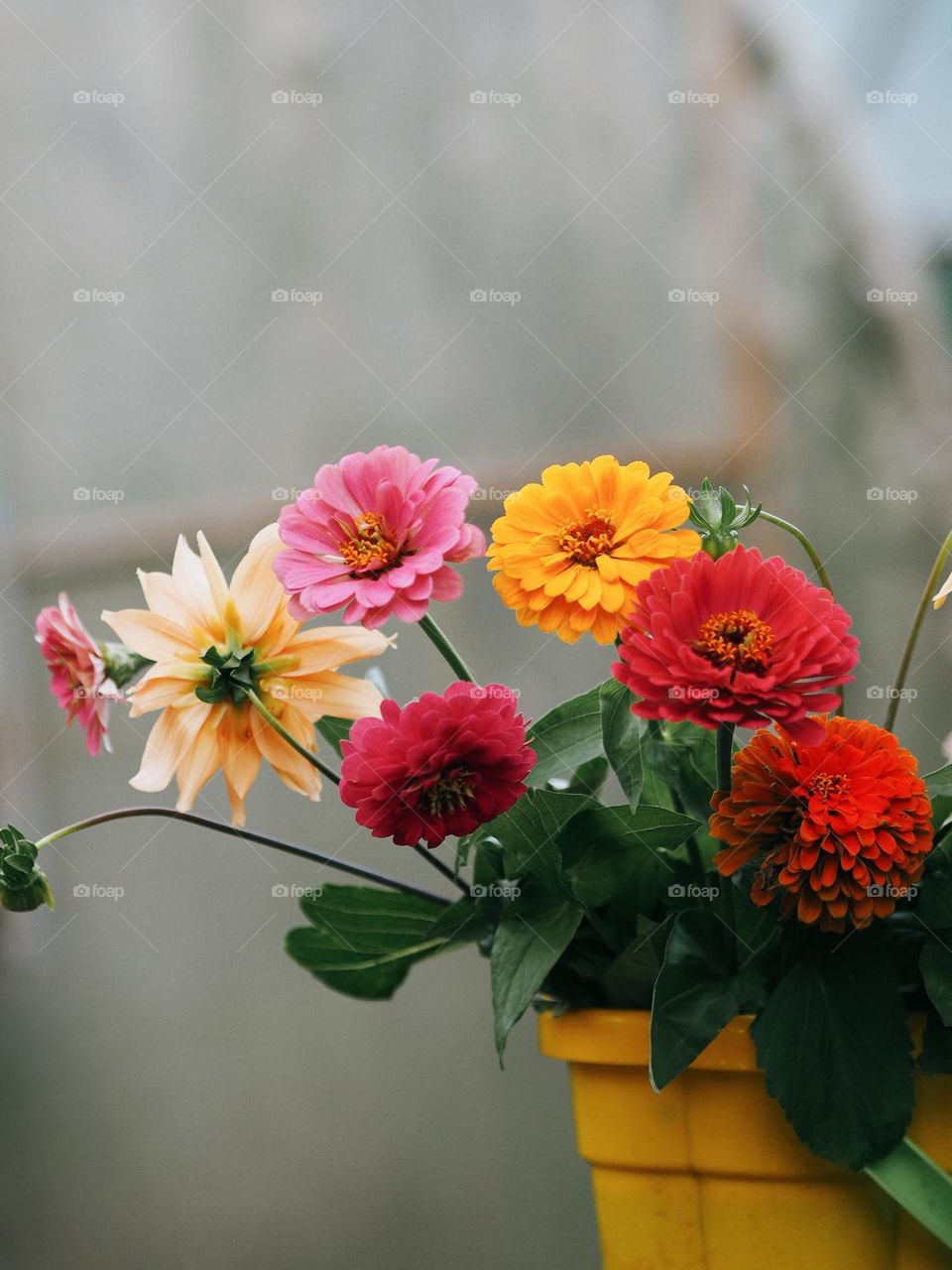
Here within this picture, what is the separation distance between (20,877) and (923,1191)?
15.5 inches

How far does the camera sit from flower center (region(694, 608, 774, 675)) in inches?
14.6

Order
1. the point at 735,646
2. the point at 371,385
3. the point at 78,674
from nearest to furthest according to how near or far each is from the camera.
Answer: the point at 735,646
the point at 78,674
the point at 371,385

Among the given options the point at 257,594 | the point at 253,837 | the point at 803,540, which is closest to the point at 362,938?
the point at 253,837

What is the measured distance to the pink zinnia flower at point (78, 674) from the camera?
482 millimetres

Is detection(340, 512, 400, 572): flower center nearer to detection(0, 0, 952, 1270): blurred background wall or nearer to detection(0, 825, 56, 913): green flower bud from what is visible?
detection(0, 825, 56, 913): green flower bud

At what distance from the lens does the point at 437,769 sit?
39 cm

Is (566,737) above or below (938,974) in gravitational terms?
above

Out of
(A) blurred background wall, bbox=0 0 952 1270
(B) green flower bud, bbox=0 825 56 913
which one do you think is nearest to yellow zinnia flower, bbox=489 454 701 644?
(B) green flower bud, bbox=0 825 56 913

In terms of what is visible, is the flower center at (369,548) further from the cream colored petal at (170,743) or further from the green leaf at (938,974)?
the green leaf at (938,974)

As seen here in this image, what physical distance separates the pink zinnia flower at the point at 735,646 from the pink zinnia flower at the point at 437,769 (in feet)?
0.17

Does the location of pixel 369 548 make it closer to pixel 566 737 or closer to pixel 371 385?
pixel 566 737

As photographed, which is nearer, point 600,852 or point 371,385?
point 600,852

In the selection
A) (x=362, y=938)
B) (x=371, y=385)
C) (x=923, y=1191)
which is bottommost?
(x=923, y=1191)

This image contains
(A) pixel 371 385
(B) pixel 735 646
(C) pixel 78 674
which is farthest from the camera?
(A) pixel 371 385
